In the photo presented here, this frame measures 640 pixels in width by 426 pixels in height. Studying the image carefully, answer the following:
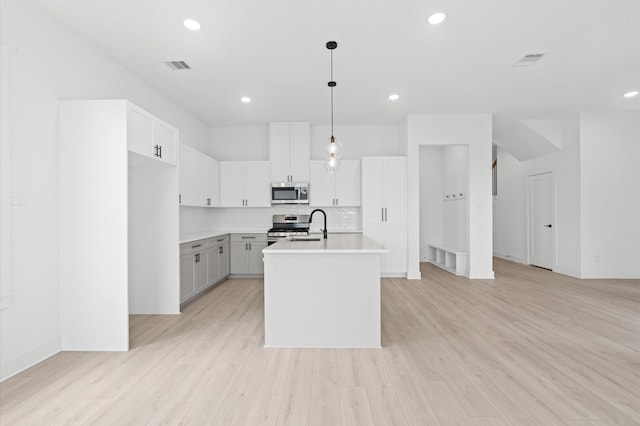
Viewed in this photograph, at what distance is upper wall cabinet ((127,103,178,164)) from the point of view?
9.98 feet

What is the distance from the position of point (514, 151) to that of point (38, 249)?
8374 millimetres

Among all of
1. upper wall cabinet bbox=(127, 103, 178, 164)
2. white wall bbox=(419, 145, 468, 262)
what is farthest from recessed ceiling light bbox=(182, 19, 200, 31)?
white wall bbox=(419, 145, 468, 262)

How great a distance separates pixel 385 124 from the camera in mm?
6566

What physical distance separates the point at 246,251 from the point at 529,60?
5156 millimetres

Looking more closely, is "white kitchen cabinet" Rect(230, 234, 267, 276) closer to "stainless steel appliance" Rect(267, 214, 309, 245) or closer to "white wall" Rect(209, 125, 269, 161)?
"stainless steel appliance" Rect(267, 214, 309, 245)

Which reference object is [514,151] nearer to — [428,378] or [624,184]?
[624,184]

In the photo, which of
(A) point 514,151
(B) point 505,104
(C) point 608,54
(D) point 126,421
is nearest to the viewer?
(D) point 126,421

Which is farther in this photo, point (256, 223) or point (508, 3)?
point (256, 223)

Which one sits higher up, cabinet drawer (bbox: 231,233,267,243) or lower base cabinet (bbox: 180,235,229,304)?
cabinet drawer (bbox: 231,233,267,243)

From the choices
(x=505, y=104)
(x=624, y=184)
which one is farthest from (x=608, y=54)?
(x=624, y=184)

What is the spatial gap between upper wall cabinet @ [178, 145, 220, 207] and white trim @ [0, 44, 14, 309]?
6.83 feet

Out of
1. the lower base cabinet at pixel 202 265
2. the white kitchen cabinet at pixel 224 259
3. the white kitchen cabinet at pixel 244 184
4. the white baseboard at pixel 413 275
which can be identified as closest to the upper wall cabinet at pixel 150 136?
the lower base cabinet at pixel 202 265

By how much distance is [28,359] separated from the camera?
2.53 meters

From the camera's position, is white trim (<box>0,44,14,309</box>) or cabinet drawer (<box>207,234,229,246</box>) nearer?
white trim (<box>0,44,14,309</box>)
